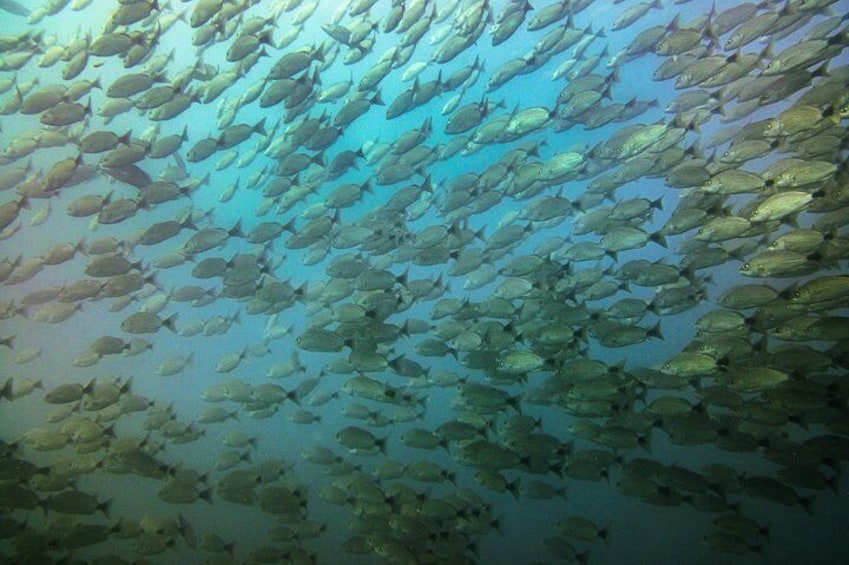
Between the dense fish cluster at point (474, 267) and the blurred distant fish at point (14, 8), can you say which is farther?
the blurred distant fish at point (14, 8)

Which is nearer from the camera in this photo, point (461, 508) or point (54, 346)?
point (461, 508)

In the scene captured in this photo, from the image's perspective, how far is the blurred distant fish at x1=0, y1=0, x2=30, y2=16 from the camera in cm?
962

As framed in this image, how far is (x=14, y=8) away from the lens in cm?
966

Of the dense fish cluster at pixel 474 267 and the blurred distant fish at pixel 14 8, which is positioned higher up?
the blurred distant fish at pixel 14 8

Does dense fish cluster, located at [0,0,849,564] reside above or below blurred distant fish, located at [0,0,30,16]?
below

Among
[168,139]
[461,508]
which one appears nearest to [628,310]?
[461,508]

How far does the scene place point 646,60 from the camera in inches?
574

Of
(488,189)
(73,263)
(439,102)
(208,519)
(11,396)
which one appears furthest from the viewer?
(439,102)

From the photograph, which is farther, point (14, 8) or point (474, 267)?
point (14, 8)

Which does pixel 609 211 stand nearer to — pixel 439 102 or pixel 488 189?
pixel 488 189

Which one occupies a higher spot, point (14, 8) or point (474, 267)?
point (14, 8)

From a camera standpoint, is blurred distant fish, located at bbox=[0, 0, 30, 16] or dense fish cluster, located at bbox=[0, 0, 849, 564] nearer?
dense fish cluster, located at bbox=[0, 0, 849, 564]

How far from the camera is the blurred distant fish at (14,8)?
9625mm

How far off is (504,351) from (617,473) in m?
6.60
